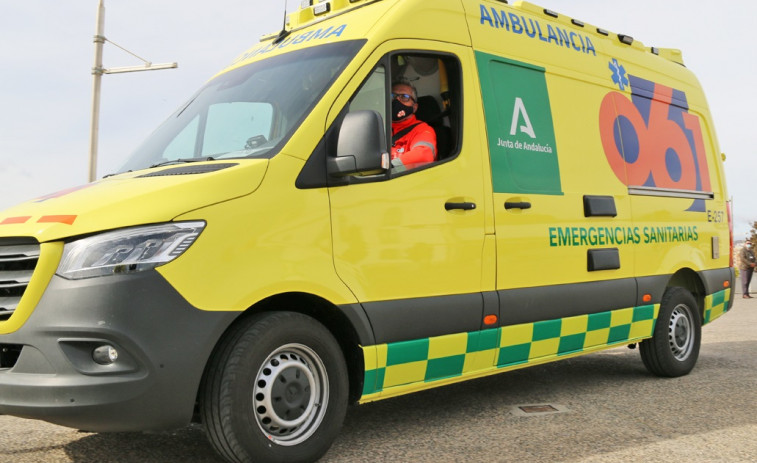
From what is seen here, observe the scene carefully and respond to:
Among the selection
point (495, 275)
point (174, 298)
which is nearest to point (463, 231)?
point (495, 275)

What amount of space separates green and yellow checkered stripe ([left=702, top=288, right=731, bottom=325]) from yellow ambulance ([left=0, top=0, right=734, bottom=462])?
0.82 metres

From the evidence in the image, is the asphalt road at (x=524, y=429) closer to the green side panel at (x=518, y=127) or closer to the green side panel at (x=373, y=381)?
the green side panel at (x=373, y=381)

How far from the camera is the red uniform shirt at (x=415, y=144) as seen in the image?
454 cm

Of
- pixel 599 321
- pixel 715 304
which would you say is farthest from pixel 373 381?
pixel 715 304

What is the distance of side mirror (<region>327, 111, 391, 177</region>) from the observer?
3904 millimetres

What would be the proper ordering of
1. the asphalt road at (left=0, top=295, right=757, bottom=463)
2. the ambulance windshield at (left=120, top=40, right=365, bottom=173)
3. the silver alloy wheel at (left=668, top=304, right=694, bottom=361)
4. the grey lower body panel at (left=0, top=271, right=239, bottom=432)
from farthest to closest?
the silver alloy wheel at (left=668, top=304, right=694, bottom=361) < the asphalt road at (left=0, top=295, right=757, bottom=463) < the ambulance windshield at (left=120, top=40, right=365, bottom=173) < the grey lower body panel at (left=0, top=271, right=239, bottom=432)

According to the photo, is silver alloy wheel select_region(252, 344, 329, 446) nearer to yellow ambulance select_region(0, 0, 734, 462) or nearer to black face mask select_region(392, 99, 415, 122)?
yellow ambulance select_region(0, 0, 734, 462)

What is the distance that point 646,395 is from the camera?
603 centimetres

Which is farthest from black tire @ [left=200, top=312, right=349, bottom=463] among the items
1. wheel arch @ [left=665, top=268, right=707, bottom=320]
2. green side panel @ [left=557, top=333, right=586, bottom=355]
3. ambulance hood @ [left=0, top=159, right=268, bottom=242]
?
wheel arch @ [left=665, top=268, right=707, bottom=320]

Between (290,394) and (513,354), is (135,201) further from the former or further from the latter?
(513,354)

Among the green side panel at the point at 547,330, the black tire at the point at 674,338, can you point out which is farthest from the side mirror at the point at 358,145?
the black tire at the point at 674,338

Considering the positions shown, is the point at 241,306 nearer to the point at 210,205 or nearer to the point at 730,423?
the point at 210,205

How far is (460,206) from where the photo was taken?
4.66 metres

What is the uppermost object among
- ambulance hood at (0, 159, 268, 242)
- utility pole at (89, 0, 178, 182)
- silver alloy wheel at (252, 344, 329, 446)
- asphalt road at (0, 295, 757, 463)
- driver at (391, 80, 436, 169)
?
utility pole at (89, 0, 178, 182)
